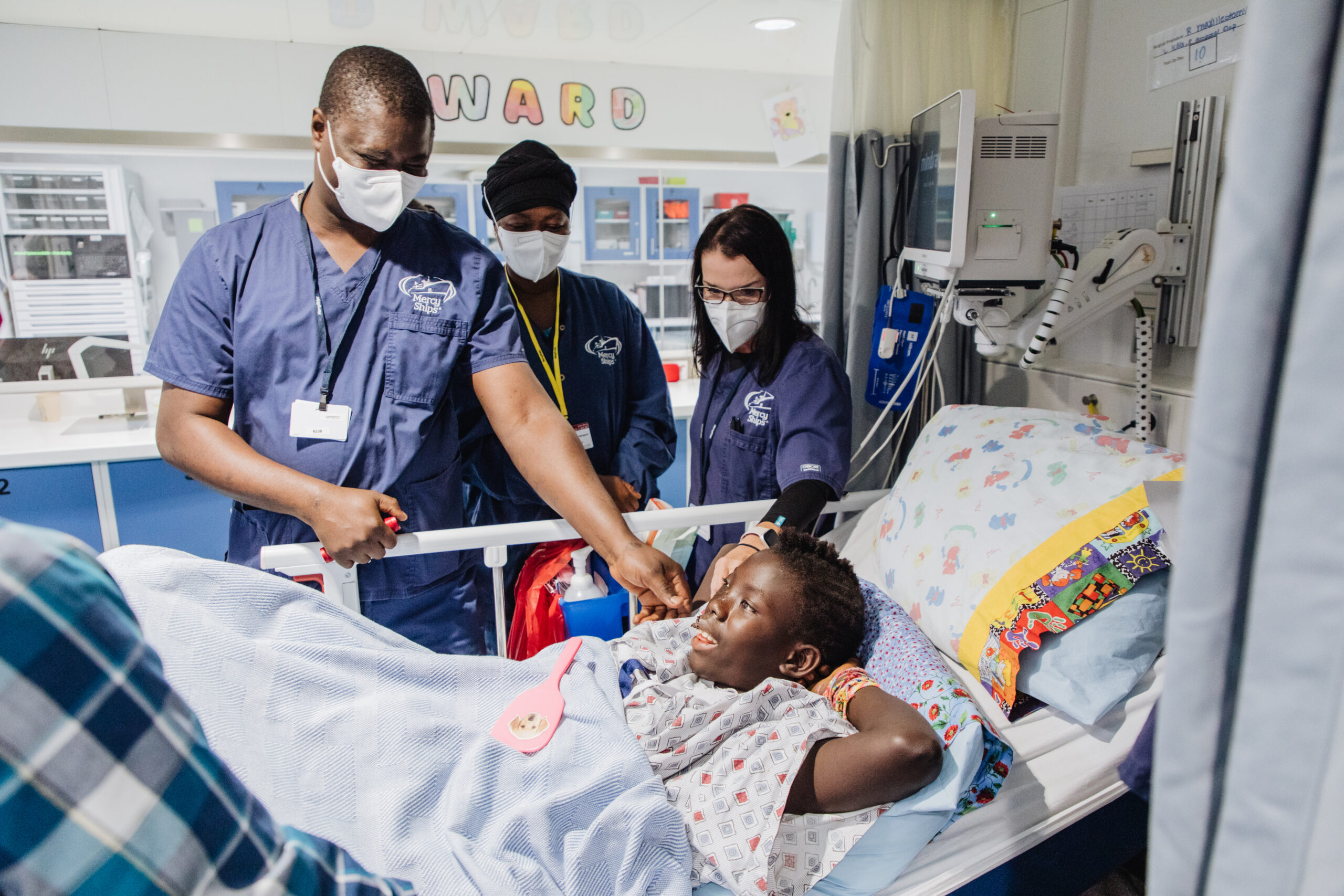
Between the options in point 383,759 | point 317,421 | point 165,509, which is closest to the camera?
point 383,759

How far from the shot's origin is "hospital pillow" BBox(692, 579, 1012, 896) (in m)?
1.09

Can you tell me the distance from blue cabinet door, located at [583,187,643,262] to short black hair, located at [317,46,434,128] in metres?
3.46

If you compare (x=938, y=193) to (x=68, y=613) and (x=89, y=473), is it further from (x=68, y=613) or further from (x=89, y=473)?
(x=89, y=473)

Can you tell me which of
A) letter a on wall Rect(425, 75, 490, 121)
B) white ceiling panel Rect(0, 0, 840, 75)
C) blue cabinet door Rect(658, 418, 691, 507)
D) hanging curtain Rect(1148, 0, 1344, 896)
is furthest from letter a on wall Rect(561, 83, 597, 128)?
hanging curtain Rect(1148, 0, 1344, 896)

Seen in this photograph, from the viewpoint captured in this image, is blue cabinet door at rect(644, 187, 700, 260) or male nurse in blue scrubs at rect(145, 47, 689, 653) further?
blue cabinet door at rect(644, 187, 700, 260)

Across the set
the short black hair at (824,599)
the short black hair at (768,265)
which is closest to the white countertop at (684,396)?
the short black hair at (768,265)

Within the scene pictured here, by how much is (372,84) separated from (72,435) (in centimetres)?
253

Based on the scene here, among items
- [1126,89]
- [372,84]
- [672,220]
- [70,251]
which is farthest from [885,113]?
[70,251]

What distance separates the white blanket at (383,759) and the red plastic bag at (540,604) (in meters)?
0.54

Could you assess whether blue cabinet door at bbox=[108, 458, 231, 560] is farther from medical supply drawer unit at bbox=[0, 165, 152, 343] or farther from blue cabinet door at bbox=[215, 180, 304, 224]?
blue cabinet door at bbox=[215, 180, 304, 224]

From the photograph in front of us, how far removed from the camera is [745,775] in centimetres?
108

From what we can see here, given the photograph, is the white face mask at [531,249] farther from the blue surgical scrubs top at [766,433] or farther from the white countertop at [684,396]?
the white countertop at [684,396]

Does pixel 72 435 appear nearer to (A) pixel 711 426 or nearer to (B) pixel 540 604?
(B) pixel 540 604

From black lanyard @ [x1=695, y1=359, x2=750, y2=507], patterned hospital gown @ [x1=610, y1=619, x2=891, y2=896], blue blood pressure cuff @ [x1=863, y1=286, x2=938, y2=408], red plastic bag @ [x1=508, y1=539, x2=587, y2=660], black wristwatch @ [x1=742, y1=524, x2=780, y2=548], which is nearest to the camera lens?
patterned hospital gown @ [x1=610, y1=619, x2=891, y2=896]
